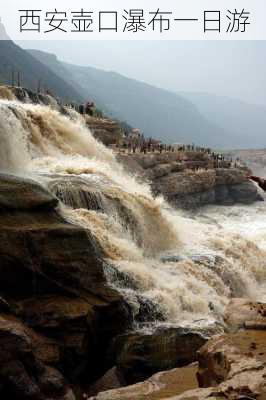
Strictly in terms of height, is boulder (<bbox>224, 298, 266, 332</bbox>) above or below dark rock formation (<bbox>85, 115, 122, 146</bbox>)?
below

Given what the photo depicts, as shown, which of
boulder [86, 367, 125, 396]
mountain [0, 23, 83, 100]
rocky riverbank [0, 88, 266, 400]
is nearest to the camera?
rocky riverbank [0, 88, 266, 400]

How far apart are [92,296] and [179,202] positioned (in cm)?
3389

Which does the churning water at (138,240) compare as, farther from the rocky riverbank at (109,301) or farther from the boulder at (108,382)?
the boulder at (108,382)

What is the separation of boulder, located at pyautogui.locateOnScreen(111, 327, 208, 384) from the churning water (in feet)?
4.89

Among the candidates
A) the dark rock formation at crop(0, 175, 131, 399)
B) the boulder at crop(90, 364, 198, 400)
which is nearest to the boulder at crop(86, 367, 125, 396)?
the dark rock formation at crop(0, 175, 131, 399)

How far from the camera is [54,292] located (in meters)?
15.1

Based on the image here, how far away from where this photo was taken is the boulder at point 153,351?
1461 centimetres

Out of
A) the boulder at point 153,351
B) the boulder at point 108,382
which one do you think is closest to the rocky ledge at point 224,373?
the boulder at point 153,351

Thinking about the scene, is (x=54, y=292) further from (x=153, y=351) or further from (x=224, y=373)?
(x=224, y=373)

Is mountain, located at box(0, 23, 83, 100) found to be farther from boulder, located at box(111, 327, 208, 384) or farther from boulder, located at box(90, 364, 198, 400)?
boulder, located at box(90, 364, 198, 400)

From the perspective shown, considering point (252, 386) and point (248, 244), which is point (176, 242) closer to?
point (248, 244)

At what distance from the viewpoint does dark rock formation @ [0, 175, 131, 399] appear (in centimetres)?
1391

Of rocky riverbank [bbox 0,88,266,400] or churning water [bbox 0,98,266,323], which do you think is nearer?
rocky riverbank [bbox 0,88,266,400]

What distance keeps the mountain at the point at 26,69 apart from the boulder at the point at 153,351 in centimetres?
13883
